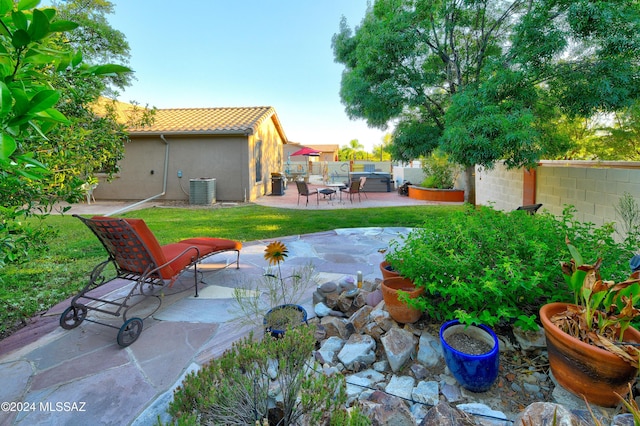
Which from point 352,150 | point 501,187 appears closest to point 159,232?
point 501,187

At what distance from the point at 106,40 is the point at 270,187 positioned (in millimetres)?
8864

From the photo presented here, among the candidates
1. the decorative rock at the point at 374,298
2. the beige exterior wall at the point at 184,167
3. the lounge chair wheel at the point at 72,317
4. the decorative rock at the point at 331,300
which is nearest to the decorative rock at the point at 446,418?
the decorative rock at the point at 374,298

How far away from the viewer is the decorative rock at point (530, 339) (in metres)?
2.23

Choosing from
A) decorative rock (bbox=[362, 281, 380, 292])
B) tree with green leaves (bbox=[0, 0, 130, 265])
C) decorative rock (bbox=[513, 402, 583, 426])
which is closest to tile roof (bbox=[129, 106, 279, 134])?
decorative rock (bbox=[362, 281, 380, 292])

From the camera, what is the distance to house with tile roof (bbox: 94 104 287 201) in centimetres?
1281

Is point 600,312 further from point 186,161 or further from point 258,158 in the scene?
point 258,158

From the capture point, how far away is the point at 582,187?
20.0ft

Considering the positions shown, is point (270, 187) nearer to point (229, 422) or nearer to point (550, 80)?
point (550, 80)

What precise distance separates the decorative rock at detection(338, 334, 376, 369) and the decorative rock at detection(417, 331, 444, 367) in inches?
13.2

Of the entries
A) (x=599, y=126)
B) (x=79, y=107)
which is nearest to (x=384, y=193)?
(x=599, y=126)

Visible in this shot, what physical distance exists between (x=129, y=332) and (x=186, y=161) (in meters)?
11.3

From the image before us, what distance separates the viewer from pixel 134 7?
39.4ft

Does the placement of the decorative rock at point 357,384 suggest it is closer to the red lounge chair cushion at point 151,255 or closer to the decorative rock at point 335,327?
the decorative rock at point 335,327

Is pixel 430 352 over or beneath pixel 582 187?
beneath
